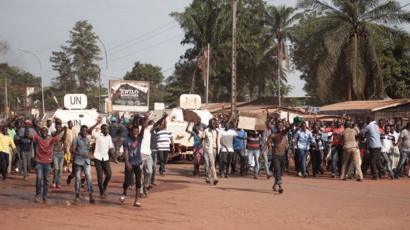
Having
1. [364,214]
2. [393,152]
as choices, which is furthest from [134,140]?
[393,152]

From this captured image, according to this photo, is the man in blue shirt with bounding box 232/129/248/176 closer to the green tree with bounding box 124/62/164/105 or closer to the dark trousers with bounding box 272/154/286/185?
the dark trousers with bounding box 272/154/286/185

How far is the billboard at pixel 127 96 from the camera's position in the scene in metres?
32.4

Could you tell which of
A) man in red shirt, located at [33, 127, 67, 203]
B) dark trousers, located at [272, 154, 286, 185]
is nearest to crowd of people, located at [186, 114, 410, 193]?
dark trousers, located at [272, 154, 286, 185]

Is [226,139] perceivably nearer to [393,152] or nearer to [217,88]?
[393,152]

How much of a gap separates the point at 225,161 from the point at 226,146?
55 centimetres

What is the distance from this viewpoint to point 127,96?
32.8 meters

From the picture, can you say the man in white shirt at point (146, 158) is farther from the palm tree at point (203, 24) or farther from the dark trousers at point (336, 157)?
the palm tree at point (203, 24)

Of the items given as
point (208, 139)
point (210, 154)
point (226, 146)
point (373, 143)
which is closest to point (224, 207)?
point (210, 154)

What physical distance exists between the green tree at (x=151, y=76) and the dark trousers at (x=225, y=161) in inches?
2406

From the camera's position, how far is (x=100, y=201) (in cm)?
1242

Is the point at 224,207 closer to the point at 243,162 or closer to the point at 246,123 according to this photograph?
the point at 243,162

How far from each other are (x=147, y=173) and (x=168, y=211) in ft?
7.26

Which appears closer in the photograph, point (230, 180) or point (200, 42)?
point (230, 180)

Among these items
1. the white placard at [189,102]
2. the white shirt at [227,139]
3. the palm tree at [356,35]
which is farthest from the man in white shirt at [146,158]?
the palm tree at [356,35]
